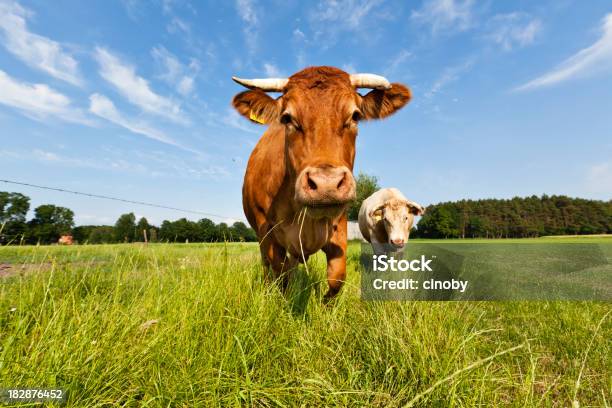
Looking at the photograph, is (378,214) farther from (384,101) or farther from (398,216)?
(384,101)

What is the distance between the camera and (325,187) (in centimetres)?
243

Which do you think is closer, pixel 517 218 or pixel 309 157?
pixel 309 157

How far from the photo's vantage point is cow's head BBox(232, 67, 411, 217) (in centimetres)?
249

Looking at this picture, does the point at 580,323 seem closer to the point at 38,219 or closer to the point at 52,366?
the point at 52,366

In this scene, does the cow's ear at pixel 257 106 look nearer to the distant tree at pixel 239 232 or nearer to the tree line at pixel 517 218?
the distant tree at pixel 239 232

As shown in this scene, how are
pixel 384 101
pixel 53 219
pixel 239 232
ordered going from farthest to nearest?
pixel 53 219
pixel 239 232
pixel 384 101

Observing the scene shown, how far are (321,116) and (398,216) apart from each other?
20.4ft

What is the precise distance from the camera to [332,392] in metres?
1.72

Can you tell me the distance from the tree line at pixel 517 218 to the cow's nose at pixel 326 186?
71840 mm

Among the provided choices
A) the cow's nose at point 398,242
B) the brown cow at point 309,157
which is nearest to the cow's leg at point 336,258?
the brown cow at point 309,157

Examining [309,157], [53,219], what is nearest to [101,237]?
[53,219]

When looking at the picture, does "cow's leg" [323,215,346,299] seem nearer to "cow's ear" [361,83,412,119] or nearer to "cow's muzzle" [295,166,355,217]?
"cow's ear" [361,83,412,119]

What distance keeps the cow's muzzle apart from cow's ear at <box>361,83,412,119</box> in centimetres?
158

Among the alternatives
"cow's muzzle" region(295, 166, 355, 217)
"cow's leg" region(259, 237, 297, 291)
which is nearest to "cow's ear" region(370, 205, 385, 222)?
"cow's leg" region(259, 237, 297, 291)
